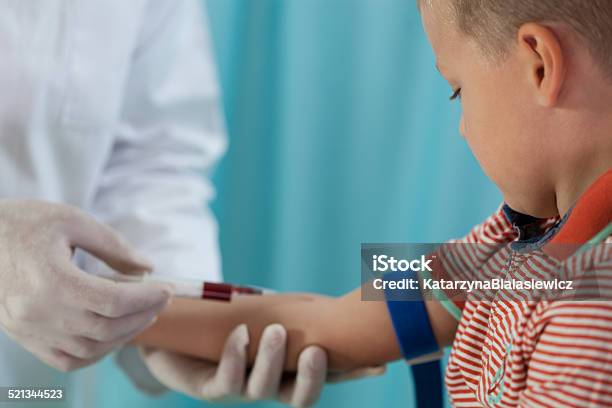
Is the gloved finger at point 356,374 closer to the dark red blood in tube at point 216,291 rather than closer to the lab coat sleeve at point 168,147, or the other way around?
the dark red blood in tube at point 216,291

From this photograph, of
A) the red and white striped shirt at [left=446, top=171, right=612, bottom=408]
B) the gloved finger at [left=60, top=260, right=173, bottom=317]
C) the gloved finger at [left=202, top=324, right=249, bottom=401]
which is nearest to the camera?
the red and white striped shirt at [left=446, top=171, right=612, bottom=408]

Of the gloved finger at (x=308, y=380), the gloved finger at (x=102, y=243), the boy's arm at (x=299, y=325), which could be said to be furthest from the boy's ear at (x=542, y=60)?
the gloved finger at (x=102, y=243)

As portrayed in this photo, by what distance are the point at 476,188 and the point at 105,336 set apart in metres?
0.81

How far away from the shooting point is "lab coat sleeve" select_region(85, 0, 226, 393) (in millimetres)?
1271

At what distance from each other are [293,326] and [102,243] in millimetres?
247

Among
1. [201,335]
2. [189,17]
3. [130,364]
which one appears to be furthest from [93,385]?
[189,17]

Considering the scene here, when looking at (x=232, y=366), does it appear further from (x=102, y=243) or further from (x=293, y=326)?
(x=102, y=243)

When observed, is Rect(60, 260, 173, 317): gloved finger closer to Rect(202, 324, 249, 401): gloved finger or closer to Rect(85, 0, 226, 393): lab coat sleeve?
Rect(202, 324, 249, 401): gloved finger

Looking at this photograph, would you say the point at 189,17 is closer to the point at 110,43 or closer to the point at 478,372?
the point at 110,43

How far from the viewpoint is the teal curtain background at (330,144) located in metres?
1.47

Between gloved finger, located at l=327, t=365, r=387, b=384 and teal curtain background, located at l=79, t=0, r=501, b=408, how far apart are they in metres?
0.54

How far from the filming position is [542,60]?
2.09ft

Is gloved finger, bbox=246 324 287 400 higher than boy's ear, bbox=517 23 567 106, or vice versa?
boy's ear, bbox=517 23 567 106

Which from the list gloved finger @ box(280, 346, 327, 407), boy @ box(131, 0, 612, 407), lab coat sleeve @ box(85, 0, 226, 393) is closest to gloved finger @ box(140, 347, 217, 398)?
gloved finger @ box(280, 346, 327, 407)
